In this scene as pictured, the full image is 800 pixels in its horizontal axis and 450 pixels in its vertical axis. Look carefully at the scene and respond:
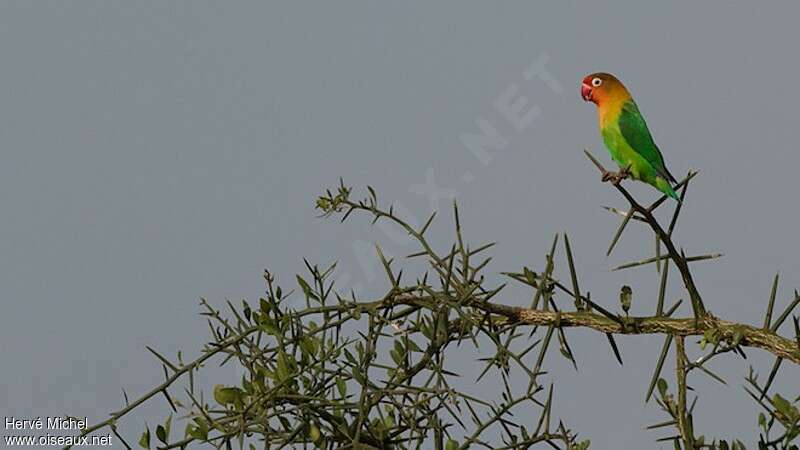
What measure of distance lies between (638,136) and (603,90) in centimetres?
31

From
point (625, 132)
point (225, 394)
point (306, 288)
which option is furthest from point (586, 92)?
point (225, 394)

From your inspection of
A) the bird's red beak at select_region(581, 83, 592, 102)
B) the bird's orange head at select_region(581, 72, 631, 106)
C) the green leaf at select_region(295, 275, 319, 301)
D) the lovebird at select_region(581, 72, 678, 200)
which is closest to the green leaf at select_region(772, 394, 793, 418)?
the green leaf at select_region(295, 275, 319, 301)

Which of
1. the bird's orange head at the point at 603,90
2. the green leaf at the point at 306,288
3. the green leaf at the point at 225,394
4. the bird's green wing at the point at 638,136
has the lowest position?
the green leaf at the point at 225,394

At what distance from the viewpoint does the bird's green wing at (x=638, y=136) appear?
143 inches

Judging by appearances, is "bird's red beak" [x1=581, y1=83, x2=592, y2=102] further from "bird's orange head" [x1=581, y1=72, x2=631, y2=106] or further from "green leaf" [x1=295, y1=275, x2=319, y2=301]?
"green leaf" [x1=295, y1=275, x2=319, y2=301]

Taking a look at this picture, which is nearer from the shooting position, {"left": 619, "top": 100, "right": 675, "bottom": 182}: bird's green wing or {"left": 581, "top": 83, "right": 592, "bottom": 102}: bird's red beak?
{"left": 619, "top": 100, "right": 675, "bottom": 182}: bird's green wing

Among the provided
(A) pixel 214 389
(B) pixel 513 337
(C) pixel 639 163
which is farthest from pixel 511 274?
(C) pixel 639 163

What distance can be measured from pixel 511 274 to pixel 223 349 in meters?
0.59

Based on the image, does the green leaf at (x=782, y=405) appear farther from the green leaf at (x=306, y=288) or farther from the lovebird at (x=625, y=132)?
the lovebird at (x=625, y=132)

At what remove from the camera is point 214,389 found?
1.96m

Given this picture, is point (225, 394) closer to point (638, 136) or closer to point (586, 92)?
point (638, 136)

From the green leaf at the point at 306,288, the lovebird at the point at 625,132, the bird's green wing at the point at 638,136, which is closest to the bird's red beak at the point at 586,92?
the lovebird at the point at 625,132

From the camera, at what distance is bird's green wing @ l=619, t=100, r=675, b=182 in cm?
364

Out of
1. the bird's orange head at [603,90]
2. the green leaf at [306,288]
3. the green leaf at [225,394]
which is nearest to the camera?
the green leaf at [225,394]
